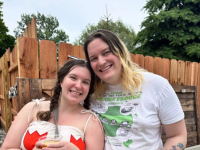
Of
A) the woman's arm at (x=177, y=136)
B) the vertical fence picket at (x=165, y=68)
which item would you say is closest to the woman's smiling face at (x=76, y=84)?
the woman's arm at (x=177, y=136)

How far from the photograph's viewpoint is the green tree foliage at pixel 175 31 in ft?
27.9

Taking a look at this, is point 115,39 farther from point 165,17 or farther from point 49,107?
point 165,17

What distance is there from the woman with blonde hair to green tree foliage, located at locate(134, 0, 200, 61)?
7.78 meters

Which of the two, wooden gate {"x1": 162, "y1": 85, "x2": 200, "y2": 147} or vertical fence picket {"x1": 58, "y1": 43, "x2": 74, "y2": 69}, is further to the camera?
wooden gate {"x1": 162, "y1": 85, "x2": 200, "y2": 147}

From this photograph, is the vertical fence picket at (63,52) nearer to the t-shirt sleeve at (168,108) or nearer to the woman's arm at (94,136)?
the woman's arm at (94,136)

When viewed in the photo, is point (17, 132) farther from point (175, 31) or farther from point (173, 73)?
point (175, 31)

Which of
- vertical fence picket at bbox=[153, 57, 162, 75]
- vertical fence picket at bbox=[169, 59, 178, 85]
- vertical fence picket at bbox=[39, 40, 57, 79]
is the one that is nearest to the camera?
vertical fence picket at bbox=[39, 40, 57, 79]

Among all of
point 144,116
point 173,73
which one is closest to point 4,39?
point 173,73

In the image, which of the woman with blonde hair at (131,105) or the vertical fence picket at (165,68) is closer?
the woman with blonde hair at (131,105)

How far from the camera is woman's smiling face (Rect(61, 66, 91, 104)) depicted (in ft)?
5.16

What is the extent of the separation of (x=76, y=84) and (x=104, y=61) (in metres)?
0.37

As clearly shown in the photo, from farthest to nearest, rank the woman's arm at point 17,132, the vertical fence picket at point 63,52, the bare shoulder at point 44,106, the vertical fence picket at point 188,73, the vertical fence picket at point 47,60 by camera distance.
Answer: the vertical fence picket at point 188,73 → the vertical fence picket at point 63,52 → the vertical fence picket at point 47,60 → the bare shoulder at point 44,106 → the woman's arm at point 17,132

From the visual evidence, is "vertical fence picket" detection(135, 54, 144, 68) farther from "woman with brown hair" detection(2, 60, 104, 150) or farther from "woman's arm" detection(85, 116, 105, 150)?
"woman's arm" detection(85, 116, 105, 150)

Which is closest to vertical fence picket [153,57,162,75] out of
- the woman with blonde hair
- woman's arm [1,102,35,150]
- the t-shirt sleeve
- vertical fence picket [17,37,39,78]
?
the woman with blonde hair
